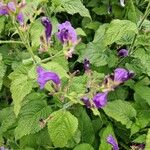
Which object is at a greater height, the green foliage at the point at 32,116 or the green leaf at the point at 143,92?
the green leaf at the point at 143,92

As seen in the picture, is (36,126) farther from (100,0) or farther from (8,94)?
(100,0)

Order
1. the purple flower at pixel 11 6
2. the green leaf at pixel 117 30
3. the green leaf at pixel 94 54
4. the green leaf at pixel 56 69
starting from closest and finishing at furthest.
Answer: the purple flower at pixel 11 6 → the green leaf at pixel 56 69 → the green leaf at pixel 117 30 → the green leaf at pixel 94 54

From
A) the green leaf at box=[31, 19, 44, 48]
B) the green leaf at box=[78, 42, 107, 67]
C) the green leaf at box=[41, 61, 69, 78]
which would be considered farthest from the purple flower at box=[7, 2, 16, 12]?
the green leaf at box=[78, 42, 107, 67]

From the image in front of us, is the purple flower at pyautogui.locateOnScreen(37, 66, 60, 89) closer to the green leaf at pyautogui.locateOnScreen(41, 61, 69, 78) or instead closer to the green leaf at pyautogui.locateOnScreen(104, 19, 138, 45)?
the green leaf at pyautogui.locateOnScreen(41, 61, 69, 78)

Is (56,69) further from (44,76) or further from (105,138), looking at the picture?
(105,138)

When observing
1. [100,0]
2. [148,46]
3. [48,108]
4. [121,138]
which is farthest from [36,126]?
[100,0]

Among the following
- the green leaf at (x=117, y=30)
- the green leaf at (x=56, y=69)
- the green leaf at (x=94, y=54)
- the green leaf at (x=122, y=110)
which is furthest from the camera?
the green leaf at (x=94, y=54)

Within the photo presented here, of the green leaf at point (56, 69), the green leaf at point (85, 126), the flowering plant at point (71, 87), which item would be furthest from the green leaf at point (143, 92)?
the green leaf at point (56, 69)

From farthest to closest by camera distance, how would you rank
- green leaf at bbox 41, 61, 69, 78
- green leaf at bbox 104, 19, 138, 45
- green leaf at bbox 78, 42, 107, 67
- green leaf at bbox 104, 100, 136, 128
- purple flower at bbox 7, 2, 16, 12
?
1. green leaf at bbox 78, 42, 107, 67
2. green leaf at bbox 104, 100, 136, 128
3. green leaf at bbox 104, 19, 138, 45
4. green leaf at bbox 41, 61, 69, 78
5. purple flower at bbox 7, 2, 16, 12

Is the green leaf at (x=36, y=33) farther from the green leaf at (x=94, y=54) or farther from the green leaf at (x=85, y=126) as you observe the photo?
the green leaf at (x=85, y=126)
